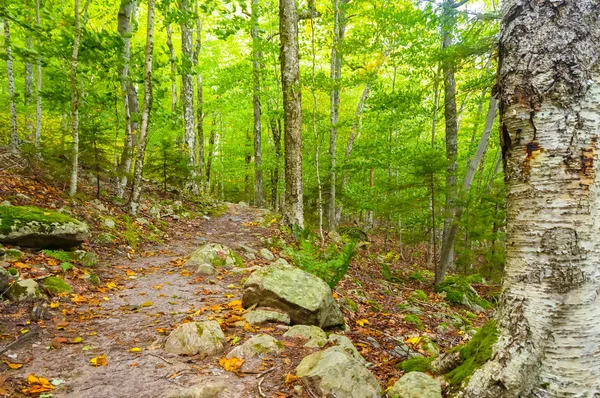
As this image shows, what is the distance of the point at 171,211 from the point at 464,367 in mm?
9617

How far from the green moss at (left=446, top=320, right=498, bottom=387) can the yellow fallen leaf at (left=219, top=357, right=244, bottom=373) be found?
1.65 meters

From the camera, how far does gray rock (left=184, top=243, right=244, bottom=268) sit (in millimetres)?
6207

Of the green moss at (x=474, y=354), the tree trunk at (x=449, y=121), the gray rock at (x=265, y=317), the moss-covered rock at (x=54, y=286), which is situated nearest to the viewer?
the green moss at (x=474, y=354)

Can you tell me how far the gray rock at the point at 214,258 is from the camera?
621 centimetres

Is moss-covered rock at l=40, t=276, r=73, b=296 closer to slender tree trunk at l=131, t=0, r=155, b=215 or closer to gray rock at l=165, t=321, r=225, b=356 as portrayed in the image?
gray rock at l=165, t=321, r=225, b=356

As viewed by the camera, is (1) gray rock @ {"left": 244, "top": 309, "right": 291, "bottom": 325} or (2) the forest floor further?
(1) gray rock @ {"left": 244, "top": 309, "right": 291, "bottom": 325}

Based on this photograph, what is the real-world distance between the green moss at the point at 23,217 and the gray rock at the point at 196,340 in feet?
11.1

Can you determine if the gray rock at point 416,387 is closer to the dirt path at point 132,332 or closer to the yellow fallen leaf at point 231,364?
the dirt path at point 132,332

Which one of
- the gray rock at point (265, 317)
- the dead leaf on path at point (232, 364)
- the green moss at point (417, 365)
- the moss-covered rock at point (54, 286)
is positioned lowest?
the green moss at point (417, 365)

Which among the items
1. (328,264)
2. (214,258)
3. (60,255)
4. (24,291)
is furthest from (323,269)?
(60,255)

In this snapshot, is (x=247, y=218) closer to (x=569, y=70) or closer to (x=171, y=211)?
(x=171, y=211)

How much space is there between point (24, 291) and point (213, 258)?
9.37 feet

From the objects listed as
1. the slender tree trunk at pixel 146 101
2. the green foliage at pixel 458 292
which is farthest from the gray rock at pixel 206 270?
the green foliage at pixel 458 292

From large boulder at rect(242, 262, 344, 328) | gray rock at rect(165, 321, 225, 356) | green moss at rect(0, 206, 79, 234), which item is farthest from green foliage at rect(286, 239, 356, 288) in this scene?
green moss at rect(0, 206, 79, 234)
